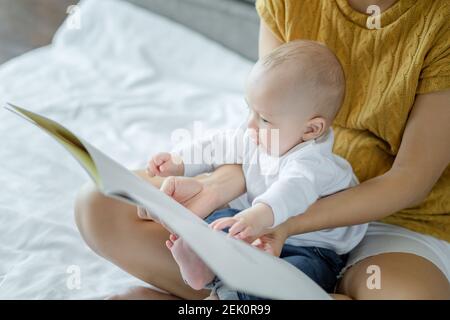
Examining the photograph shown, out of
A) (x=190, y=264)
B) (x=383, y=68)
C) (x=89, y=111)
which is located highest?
(x=383, y=68)

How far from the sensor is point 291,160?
108 centimetres

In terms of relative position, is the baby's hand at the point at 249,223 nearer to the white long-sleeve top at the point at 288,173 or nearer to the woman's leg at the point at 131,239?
the white long-sleeve top at the point at 288,173

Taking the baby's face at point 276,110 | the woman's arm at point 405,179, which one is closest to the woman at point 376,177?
the woman's arm at point 405,179

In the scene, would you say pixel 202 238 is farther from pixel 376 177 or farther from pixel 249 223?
pixel 376 177

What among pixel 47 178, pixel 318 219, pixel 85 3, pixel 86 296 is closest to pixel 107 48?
pixel 85 3

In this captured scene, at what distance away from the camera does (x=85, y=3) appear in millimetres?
2020

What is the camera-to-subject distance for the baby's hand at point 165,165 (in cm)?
113

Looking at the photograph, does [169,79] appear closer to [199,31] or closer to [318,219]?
[199,31]

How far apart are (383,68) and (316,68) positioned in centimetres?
17

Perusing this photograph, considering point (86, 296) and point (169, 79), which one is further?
point (169, 79)

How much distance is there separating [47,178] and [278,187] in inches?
25.1

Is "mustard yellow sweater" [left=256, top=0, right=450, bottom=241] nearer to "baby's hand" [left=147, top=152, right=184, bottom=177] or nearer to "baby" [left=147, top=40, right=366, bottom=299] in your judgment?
"baby" [left=147, top=40, right=366, bottom=299]

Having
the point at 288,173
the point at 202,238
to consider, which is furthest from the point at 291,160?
the point at 202,238

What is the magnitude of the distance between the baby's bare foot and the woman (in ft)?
0.32
